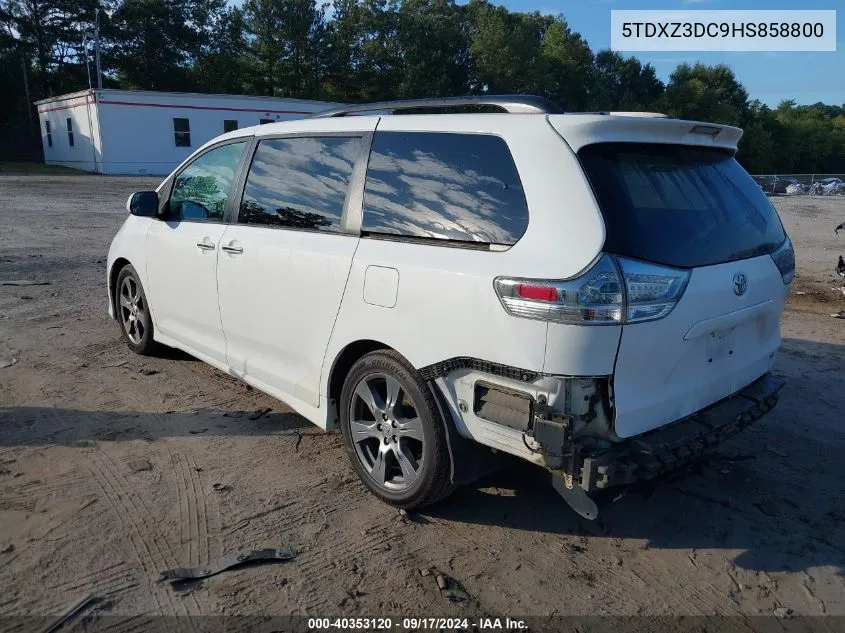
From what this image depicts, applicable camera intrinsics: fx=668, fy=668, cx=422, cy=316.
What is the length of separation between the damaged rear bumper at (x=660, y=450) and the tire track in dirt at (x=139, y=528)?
168 cm

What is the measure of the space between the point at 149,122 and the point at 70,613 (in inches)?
1278

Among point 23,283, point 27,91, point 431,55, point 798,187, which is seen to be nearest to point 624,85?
point 431,55

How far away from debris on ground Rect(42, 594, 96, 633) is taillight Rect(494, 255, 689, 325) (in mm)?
2103

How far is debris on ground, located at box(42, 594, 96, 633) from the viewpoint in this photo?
258 centimetres

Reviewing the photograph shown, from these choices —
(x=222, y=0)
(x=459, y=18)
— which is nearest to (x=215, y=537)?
(x=222, y=0)

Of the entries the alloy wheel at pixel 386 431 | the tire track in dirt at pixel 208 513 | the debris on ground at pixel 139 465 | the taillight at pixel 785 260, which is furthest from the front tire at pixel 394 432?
the taillight at pixel 785 260

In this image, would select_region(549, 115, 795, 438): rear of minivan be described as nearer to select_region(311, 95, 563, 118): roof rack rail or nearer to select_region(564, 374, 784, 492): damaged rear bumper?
select_region(564, 374, 784, 492): damaged rear bumper

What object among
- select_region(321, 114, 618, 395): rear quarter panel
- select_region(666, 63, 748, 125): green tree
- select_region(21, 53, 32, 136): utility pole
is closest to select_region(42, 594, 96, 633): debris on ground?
select_region(321, 114, 618, 395): rear quarter panel

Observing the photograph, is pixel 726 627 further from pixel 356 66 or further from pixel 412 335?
pixel 356 66

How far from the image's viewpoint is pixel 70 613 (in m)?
2.66

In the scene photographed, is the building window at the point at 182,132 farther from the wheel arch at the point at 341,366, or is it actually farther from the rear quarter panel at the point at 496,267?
the rear quarter panel at the point at 496,267

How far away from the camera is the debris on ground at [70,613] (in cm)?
258

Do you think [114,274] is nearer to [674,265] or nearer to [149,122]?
[674,265]

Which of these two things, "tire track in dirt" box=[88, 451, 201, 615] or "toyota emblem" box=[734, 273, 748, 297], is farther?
"toyota emblem" box=[734, 273, 748, 297]
